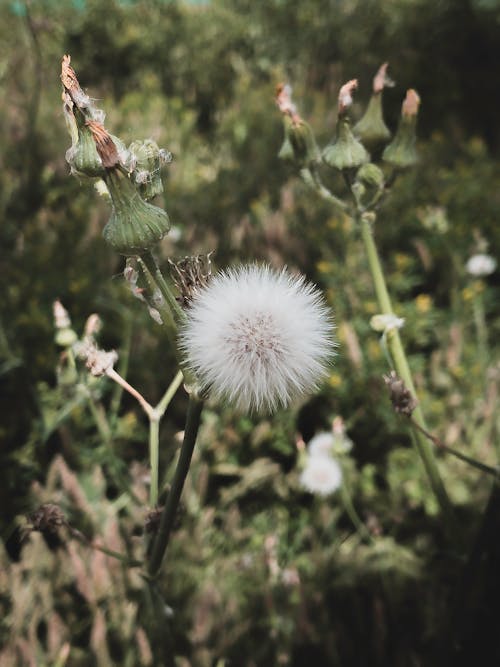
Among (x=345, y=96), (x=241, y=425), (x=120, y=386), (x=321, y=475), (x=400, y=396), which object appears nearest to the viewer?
(x=400, y=396)

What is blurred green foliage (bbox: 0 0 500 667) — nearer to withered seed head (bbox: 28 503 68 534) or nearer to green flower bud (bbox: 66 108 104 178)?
green flower bud (bbox: 66 108 104 178)

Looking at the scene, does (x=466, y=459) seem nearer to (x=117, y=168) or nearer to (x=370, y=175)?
(x=370, y=175)

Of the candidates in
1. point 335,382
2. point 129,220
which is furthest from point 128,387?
point 335,382

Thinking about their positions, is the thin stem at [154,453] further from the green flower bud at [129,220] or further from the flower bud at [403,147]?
the flower bud at [403,147]

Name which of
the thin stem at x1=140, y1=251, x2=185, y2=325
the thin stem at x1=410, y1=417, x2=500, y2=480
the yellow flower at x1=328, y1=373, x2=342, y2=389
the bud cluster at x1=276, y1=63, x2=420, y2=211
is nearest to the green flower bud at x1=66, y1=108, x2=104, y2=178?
the thin stem at x1=140, y1=251, x2=185, y2=325

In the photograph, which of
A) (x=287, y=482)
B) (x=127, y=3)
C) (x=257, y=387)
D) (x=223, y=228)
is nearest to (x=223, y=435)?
(x=287, y=482)

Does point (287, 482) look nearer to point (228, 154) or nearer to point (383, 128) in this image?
point (383, 128)
